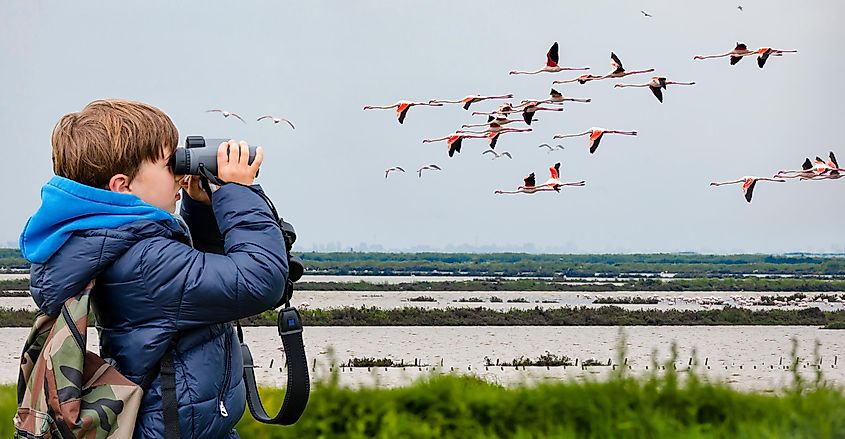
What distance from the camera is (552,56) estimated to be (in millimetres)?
→ 5086

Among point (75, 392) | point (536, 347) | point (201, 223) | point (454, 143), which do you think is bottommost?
point (536, 347)

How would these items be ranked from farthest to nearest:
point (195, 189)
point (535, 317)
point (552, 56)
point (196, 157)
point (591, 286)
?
point (591, 286) → point (535, 317) → point (552, 56) → point (195, 189) → point (196, 157)

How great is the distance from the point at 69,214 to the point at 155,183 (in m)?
0.21

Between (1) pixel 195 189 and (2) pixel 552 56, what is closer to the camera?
(1) pixel 195 189

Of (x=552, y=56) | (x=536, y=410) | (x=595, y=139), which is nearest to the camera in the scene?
(x=536, y=410)

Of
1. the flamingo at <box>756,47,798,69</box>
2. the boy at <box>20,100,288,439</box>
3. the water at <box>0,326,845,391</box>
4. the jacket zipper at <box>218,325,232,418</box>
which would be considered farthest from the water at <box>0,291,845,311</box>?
the boy at <box>20,100,288,439</box>

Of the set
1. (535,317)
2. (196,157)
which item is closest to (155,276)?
(196,157)

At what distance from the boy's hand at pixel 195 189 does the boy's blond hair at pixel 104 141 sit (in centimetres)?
26

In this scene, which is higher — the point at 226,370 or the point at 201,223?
the point at 201,223

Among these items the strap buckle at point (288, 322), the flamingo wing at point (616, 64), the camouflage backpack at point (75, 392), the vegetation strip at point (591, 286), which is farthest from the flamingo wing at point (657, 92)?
the vegetation strip at point (591, 286)

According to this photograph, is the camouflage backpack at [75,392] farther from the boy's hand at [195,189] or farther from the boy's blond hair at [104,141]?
the boy's hand at [195,189]

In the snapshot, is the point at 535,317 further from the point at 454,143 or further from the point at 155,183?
the point at 155,183

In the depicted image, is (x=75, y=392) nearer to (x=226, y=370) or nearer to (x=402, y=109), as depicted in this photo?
(x=226, y=370)

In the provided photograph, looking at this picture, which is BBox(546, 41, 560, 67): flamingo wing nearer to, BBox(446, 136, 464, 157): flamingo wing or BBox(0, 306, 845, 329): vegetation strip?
BBox(446, 136, 464, 157): flamingo wing
